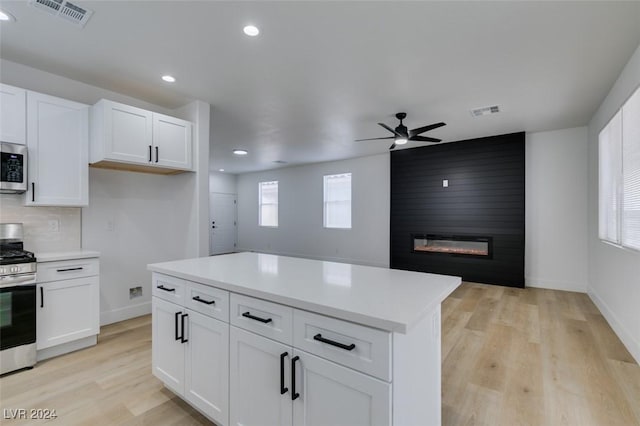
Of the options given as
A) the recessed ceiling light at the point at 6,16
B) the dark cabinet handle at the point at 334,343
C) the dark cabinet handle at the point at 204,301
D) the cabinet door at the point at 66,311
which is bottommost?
the cabinet door at the point at 66,311

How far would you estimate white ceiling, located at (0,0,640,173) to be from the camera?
79.7 inches

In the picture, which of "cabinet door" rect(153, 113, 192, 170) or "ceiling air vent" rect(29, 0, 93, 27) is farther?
"cabinet door" rect(153, 113, 192, 170)

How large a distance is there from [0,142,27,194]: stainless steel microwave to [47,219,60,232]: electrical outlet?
1.56 ft

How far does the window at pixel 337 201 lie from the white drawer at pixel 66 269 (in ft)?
18.1

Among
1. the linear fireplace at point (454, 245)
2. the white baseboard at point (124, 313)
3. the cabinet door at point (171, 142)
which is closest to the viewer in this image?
the cabinet door at point (171, 142)

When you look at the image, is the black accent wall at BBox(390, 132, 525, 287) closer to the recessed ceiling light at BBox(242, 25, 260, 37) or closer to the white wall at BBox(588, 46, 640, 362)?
the white wall at BBox(588, 46, 640, 362)

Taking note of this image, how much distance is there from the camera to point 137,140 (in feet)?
9.96

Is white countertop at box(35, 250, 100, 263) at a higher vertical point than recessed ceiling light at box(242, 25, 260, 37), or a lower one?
lower

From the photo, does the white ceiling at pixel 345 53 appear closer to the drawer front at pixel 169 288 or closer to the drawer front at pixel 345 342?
the drawer front at pixel 169 288

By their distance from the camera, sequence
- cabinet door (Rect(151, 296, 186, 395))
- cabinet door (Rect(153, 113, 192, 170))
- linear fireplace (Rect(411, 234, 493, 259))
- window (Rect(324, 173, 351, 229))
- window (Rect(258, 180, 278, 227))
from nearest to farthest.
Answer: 1. cabinet door (Rect(151, 296, 186, 395))
2. cabinet door (Rect(153, 113, 192, 170))
3. linear fireplace (Rect(411, 234, 493, 259))
4. window (Rect(324, 173, 351, 229))
5. window (Rect(258, 180, 278, 227))

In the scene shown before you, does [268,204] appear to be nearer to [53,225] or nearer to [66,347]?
[53,225]

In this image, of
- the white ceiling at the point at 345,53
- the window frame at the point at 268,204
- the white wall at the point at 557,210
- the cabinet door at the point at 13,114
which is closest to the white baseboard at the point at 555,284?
the white wall at the point at 557,210

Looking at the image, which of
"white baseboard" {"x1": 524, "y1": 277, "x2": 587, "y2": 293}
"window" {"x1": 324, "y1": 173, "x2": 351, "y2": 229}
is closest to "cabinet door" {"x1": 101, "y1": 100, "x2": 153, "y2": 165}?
"window" {"x1": 324, "y1": 173, "x2": 351, "y2": 229}

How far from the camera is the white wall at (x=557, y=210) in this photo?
15.7 feet
